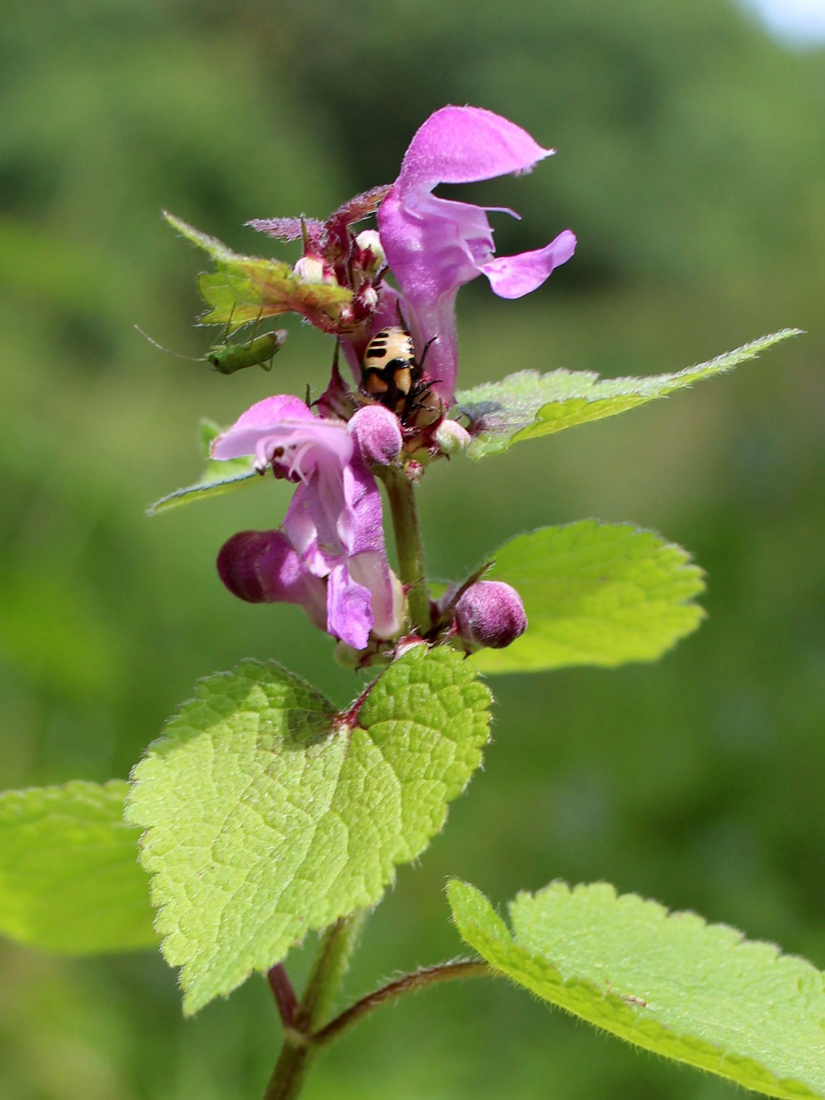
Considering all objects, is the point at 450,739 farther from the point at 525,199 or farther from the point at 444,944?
the point at 525,199

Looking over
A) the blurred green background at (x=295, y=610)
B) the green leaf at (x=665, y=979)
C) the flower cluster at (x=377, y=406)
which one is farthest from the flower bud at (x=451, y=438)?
the blurred green background at (x=295, y=610)

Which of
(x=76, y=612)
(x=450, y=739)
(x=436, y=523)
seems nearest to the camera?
(x=450, y=739)

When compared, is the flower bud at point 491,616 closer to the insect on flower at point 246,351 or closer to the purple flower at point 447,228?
the purple flower at point 447,228

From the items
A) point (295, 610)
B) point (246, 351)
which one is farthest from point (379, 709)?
point (295, 610)

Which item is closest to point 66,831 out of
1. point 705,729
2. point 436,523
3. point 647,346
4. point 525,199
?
point 705,729

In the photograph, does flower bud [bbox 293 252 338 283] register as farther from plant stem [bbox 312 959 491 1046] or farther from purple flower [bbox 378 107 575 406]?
plant stem [bbox 312 959 491 1046]

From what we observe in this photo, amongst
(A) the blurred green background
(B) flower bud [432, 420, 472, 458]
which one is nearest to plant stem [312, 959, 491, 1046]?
(B) flower bud [432, 420, 472, 458]
